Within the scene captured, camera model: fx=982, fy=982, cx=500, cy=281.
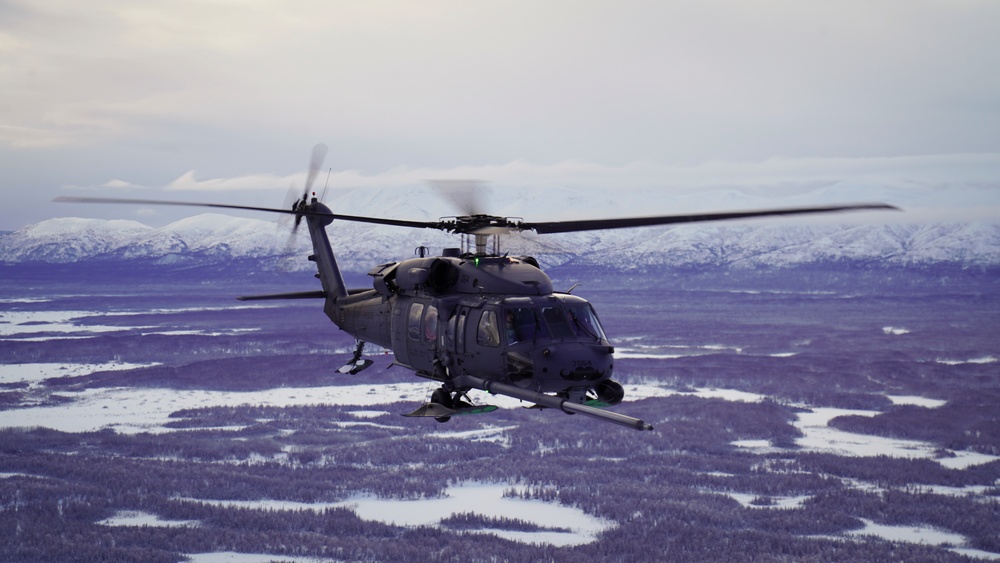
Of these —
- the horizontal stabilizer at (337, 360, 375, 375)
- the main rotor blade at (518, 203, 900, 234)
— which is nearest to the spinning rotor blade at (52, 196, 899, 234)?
the main rotor blade at (518, 203, 900, 234)

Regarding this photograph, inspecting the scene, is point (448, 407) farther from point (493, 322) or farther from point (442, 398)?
point (493, 322)

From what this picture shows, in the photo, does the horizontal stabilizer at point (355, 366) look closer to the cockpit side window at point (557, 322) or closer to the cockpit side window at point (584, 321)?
the cockpit side window at point (557, 322)

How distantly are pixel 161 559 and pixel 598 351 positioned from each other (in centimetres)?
17918

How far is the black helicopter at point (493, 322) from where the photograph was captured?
99.9 feet

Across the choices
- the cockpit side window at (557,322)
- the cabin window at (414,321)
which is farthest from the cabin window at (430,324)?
the cockpit side window at (557,322)

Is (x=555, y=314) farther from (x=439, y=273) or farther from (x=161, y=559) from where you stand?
(x=161, y=559)

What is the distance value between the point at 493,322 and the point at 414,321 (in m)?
4.84

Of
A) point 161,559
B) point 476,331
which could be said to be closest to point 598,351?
point 476,331

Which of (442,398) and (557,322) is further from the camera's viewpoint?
(442,398)

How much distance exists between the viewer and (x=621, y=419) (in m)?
23.8

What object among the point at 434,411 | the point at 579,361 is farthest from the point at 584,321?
the point at 434,411

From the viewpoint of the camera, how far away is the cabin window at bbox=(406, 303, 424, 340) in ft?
116

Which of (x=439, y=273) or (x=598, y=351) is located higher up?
(x=439, y=273)

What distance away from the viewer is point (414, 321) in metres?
35.7
